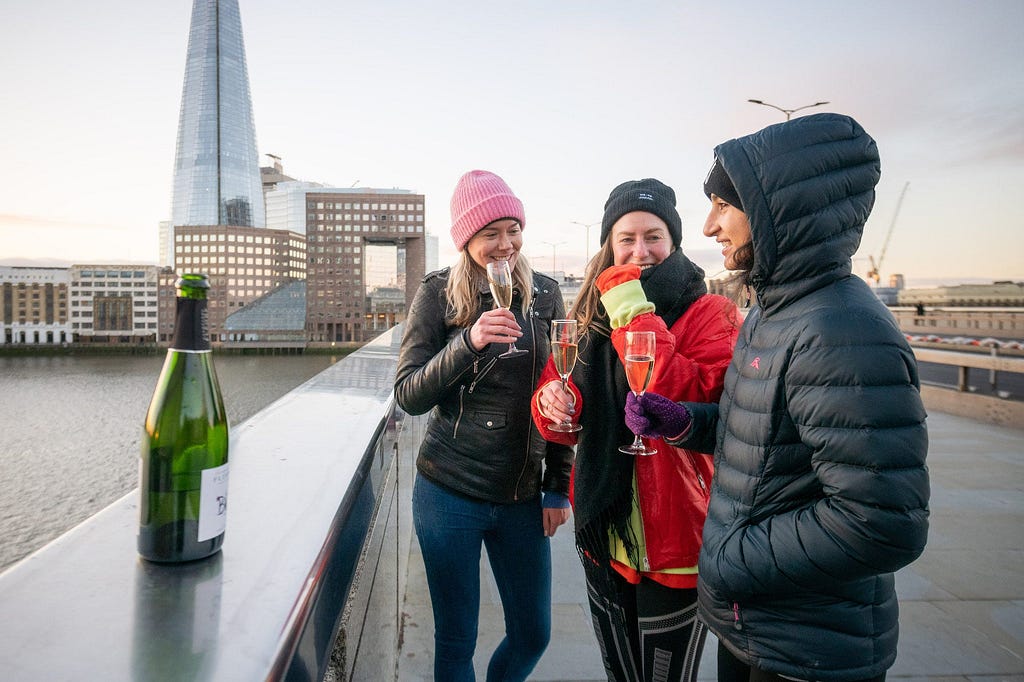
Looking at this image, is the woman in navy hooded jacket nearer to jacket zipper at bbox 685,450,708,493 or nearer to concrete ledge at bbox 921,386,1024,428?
jacket zipper at bbox 685,450,708,493

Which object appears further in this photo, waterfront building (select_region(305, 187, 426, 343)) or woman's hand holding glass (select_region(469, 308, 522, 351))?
waterfront building (select_region(305, 187, 426, 343))

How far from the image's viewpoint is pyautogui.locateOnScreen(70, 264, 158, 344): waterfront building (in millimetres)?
82375

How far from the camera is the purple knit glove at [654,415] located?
1398 mm

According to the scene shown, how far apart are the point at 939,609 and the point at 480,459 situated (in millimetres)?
2849

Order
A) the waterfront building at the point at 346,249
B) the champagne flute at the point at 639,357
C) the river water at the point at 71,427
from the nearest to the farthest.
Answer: the champagne flute at the point at 639,357
the river water at the point at 71,427
the waterfront building at the point at 346,249

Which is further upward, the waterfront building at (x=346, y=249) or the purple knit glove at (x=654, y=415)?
the waterfront building at (x=346, y=249)

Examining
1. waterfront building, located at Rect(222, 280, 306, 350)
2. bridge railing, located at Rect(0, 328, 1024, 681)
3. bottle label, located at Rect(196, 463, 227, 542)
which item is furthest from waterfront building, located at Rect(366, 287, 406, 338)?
bottle label, located at Rect(196, 463, 227, 542)

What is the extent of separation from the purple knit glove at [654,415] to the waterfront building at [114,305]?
100561 millimetres

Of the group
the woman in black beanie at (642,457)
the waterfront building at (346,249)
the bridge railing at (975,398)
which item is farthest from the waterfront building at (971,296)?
the waterfront building at (346,249)

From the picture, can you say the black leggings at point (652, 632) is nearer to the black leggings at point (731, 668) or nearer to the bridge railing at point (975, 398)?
the black leggings at point (731, 668)

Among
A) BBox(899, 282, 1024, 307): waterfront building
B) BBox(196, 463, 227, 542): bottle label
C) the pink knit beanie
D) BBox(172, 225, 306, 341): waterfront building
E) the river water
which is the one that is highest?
BBox(172, 225, 306, 341): waterfront building

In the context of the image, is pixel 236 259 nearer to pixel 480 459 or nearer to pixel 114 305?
pixel 114 305

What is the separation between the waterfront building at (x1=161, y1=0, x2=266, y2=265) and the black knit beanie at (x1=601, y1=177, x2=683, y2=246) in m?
151

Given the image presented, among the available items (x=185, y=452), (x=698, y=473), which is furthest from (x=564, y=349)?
(x=185, y=452)
